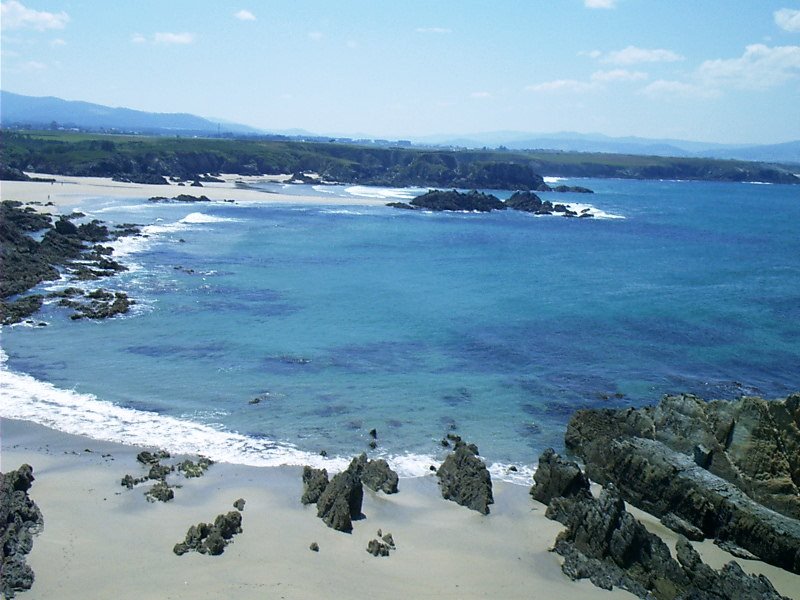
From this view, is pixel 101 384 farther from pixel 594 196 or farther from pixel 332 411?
pixel 594 196

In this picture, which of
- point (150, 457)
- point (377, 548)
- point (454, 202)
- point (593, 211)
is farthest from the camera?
point (593, 211)

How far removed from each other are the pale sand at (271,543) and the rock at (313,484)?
243 millimetres

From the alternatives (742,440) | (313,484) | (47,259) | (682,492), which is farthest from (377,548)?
(47,259)

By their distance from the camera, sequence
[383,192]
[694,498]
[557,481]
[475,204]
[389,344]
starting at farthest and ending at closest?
[383,192], [475,204], [389,344], [557,481], [694,498]

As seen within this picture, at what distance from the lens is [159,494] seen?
16.6 metres

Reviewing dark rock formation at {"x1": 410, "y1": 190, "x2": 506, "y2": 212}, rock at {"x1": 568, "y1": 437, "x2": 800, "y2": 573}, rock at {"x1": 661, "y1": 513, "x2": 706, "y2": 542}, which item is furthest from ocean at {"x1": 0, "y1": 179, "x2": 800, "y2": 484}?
dark rock formation at {"x1": 410, "y1": 190, "x2": 506, "y2": 212}

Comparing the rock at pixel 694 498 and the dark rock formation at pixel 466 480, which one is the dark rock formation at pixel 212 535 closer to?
the dark rock formation at pixel 466 480

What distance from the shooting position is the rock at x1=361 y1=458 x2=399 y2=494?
18.0 m

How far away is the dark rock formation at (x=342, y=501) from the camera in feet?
51.7

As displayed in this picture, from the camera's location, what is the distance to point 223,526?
14.9 m

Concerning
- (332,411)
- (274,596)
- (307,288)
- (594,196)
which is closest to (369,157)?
(594,196)

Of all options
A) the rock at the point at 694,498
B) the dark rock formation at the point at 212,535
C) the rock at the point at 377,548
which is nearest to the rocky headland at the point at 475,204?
the rock at the point at 694,498

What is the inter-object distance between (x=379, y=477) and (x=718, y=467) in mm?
9049

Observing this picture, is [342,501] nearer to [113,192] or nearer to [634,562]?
[634,562]
